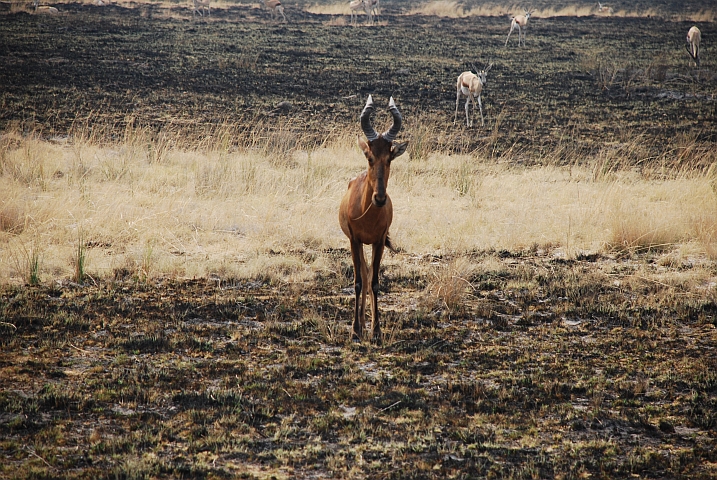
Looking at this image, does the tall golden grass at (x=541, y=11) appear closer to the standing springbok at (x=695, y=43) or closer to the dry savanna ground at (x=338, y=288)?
the standing springbok at (x=695, y=43)

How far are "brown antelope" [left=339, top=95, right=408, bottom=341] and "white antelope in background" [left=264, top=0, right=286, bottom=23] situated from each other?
1251 inches

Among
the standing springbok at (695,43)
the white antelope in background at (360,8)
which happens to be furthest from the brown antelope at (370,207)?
the white antelope in background at (360,8)

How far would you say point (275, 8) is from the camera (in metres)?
37.7

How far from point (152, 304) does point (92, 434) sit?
2843 mm

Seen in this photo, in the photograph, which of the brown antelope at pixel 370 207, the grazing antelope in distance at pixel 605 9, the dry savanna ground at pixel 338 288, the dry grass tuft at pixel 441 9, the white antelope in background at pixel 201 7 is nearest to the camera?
the dry savanna ground at pixel 338 288

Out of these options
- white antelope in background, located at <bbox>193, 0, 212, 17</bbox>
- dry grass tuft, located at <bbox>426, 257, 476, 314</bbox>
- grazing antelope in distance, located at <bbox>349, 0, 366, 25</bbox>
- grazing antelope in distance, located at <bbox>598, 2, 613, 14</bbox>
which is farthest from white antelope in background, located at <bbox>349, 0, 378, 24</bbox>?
dry grass tuft, located at <bbox>426, 257, 476, 314</bbox>

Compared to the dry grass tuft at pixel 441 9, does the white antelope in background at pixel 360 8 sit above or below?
below

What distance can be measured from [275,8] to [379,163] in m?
33.9

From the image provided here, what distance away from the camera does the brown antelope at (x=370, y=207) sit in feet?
20.7

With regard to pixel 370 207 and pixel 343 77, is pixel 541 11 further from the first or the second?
pixel 370 207

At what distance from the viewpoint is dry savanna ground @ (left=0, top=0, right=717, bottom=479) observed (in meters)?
4.70

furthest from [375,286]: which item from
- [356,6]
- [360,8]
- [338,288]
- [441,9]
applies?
[441,9]

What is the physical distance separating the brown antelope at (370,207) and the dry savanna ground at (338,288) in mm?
392

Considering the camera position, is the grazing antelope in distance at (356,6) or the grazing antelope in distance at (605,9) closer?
the grazing antelope in distance at (356,6)
